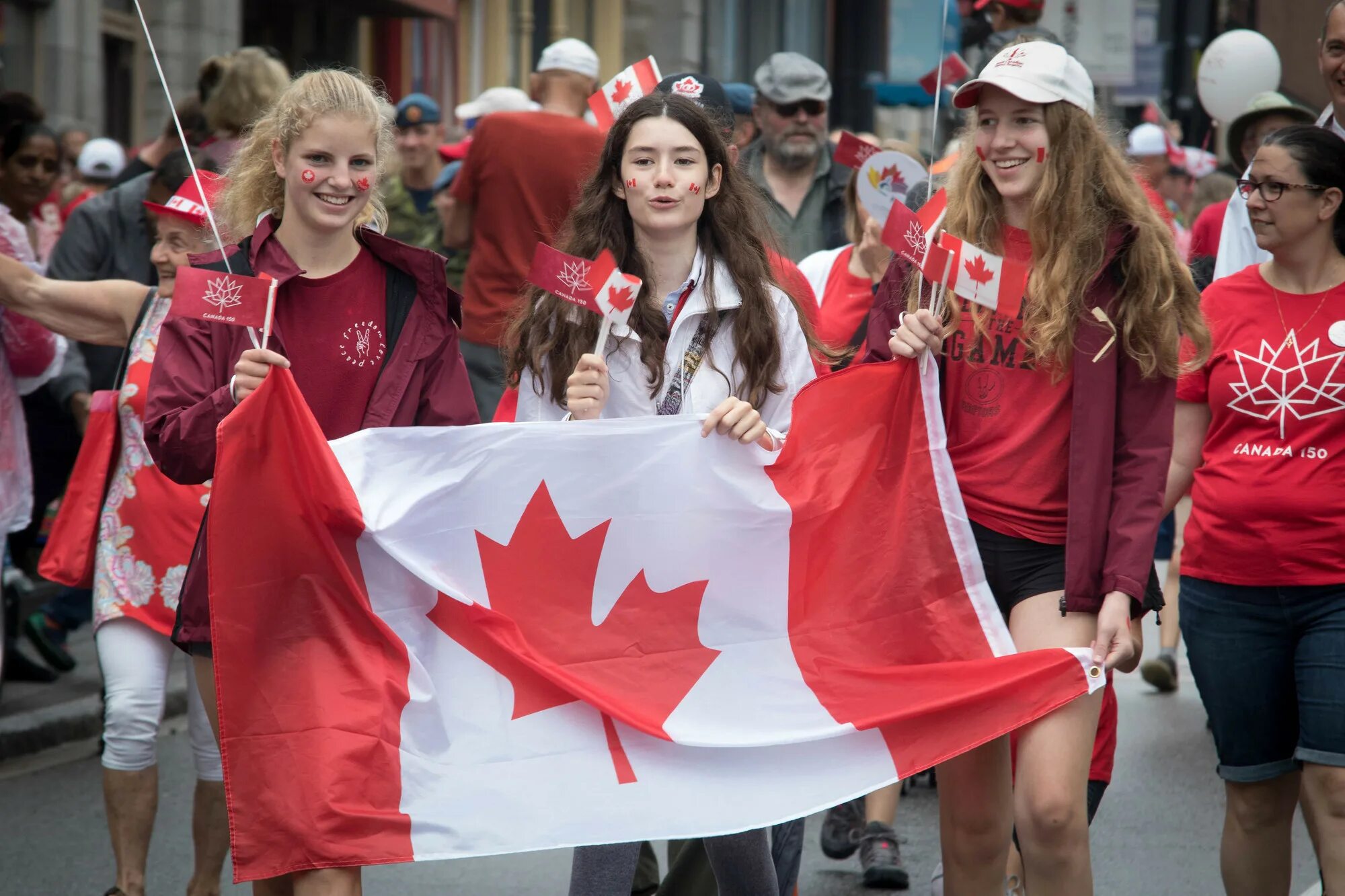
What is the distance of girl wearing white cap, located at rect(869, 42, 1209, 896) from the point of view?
14.0 ft

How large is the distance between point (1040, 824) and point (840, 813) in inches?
90.5

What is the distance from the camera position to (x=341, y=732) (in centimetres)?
400

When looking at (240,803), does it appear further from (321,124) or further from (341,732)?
(321,124)

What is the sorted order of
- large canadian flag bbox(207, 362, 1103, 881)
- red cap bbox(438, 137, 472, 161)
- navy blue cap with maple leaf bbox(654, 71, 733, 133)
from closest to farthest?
large canadian flag bbox(207, 362, 1103, 881)
navy blue cap with maple leaf bbox(654, 71, 733, 133)
red cap bbox(438, 137, 472, 161)

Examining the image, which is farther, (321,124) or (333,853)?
(321,124)

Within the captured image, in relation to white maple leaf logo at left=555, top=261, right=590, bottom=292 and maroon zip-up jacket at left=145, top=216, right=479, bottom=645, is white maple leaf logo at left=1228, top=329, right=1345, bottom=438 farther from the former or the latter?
maroon zip-up jacket at left=145, top=216, right=479, bottom=645

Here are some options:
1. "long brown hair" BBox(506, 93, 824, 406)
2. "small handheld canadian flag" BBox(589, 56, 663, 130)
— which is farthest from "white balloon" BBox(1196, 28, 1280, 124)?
"long brown hair" BBox(506, 93, 824, 406)

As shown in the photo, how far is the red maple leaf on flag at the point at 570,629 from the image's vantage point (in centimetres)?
430

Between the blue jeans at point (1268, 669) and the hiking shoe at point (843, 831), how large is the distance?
163 centimetres

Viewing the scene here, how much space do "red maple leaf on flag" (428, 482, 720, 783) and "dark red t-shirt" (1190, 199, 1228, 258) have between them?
14.7 ft

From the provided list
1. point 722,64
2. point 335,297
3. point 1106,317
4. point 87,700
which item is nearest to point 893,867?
point 1106,317

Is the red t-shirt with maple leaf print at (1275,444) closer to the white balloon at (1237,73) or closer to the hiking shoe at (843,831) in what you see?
the hiking shoe at (843,831)

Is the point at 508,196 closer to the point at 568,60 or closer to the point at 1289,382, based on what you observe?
the point at 568,60

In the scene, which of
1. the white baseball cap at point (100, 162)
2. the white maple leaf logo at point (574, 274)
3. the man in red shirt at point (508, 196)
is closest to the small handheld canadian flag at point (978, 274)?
the white maple leaf logo at point (574, 274)
